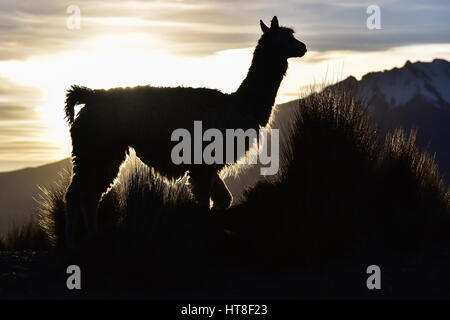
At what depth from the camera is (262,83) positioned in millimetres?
8664

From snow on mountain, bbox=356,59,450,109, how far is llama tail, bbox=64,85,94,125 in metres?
151

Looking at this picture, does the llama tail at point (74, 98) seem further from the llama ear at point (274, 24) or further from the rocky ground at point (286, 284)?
the llama ear at point (274, 24)

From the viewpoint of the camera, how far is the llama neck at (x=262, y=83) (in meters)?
8.66

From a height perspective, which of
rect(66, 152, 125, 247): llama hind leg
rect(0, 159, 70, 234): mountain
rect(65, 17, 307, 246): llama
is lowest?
rect(66, 152, 125, 247): llama hind leg

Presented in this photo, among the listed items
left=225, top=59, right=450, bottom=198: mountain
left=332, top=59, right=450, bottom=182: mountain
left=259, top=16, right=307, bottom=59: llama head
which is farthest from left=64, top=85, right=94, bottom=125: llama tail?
left=332, top=59, right=450, bottom=182: mountain

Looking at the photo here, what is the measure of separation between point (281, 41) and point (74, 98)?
2.67 meters

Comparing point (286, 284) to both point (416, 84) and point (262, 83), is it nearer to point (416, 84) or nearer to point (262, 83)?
point (262, 83)

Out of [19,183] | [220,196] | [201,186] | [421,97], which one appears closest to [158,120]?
[201,186]

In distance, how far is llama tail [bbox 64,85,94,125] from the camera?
8.34 metres

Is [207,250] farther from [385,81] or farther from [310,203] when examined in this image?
[385,81]

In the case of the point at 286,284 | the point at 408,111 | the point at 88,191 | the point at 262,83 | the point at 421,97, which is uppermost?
→ the point at 421,97

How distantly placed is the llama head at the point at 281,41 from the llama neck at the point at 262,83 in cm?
9

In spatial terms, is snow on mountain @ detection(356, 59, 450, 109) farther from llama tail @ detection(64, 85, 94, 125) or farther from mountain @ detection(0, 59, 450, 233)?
llama tail @ detection(64, 85, 94, 125)

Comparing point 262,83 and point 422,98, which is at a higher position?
point 422,98
